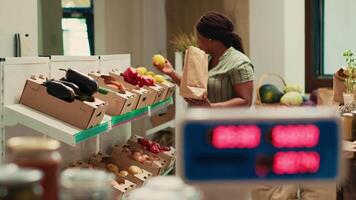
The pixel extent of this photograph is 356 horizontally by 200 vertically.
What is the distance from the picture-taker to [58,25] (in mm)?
7547

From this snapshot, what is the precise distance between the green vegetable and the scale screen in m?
4.96

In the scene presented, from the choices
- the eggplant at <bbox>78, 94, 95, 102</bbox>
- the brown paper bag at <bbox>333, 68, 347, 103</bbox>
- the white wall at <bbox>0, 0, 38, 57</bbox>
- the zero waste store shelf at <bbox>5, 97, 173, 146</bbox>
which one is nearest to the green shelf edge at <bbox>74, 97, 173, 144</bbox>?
the zero waste store shelf at <bbox>5, 97, 173, 146</bbox>

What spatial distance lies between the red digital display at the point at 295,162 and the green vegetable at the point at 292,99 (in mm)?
4965

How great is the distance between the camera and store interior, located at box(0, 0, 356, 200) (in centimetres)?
80

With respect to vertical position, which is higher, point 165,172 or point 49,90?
point 49,90

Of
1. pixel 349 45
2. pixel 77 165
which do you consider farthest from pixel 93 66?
pixel 349 45

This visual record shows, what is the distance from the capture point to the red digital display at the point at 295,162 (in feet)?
2.63

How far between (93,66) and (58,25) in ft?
12.2

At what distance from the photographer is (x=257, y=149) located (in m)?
0.80

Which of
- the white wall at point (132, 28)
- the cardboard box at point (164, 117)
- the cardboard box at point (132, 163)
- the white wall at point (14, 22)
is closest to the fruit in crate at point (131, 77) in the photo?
the cardboard box at point (132, 163)

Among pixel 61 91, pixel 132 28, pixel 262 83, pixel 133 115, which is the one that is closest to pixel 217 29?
pixel 133 115

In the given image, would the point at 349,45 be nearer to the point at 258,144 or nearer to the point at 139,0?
the point at 139,0

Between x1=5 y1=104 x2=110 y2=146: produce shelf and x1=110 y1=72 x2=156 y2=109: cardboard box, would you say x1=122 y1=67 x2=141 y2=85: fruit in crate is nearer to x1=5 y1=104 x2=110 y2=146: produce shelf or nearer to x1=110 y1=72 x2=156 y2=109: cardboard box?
x1=110 y1=72 x2=156 y2=109: cardboard box

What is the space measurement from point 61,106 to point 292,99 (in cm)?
324
